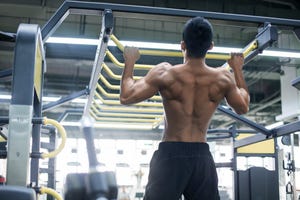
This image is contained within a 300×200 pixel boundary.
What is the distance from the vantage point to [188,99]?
2029 mm

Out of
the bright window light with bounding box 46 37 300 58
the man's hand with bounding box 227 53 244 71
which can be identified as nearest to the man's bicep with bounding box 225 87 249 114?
the man's hand with bounding box 227 53 244 71

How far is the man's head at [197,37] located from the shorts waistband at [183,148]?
0.43 meters

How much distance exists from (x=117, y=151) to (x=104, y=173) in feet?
43.6

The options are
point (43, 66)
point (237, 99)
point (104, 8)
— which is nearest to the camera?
point (237, 99)

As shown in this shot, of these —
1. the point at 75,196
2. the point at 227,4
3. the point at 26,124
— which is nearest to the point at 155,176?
the point at 26,124

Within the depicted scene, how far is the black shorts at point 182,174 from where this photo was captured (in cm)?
195

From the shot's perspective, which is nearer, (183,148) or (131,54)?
(183,148)

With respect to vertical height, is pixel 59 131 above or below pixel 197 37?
below

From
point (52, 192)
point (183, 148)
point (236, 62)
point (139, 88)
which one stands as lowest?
point (52, 192)

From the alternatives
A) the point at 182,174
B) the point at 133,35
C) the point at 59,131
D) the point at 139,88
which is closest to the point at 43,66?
the point at 59,131

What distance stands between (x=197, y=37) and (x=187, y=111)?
1.16ft

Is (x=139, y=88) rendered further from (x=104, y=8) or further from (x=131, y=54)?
(x=104, y=8)

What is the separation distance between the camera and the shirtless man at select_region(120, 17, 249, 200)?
6.46ft

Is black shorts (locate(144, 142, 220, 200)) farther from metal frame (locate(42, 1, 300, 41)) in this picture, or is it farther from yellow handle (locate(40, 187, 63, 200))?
metal frame (locate(42, 1, 300, 41))
